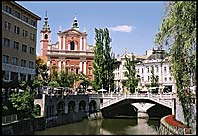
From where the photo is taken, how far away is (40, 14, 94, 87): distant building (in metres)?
64.8

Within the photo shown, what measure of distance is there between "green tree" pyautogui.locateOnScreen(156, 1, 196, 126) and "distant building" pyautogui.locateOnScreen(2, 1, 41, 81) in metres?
17.9

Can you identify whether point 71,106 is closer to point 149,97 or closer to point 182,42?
point 149,97

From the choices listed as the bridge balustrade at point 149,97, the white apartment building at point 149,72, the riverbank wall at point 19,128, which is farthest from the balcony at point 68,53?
the riverbank wall at point 19,128

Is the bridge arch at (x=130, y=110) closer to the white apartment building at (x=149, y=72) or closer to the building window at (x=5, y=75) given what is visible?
the white apartment building at (x=149, y=72)

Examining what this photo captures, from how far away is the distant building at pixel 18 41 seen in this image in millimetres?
34844

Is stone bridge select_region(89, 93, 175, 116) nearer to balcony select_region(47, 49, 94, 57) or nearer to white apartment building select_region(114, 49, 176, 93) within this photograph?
white apartment building select_region(114, 49, 176, 93)

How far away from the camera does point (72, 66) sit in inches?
2594

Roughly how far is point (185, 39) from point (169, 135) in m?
6.88

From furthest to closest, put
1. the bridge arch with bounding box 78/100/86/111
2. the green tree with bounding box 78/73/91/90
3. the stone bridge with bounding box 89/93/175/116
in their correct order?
the green tree with bounding box 78/73/91/90 < the bridge arch with bounding box 78/100/86/111 < the stone bridge with bounding box 89/93/175/116

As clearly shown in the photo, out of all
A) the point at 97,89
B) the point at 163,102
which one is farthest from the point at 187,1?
the point at 97,89

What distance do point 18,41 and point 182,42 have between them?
2124 centimetres

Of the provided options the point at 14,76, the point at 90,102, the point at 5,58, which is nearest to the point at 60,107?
the point at 14,76

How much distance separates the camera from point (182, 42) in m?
22.1

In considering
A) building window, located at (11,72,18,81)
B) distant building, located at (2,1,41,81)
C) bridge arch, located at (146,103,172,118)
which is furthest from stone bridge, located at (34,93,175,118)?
distant building, located at (2,1,41,81)
